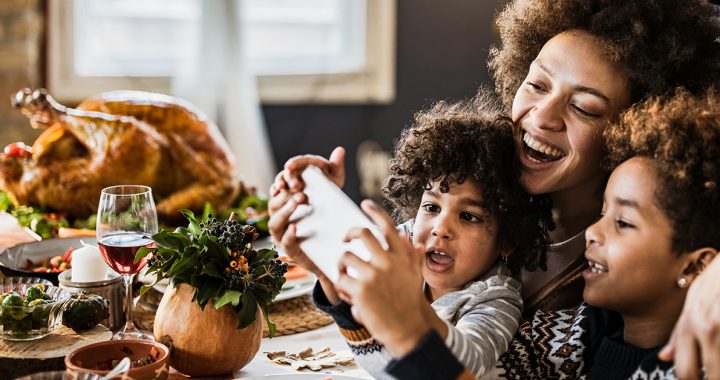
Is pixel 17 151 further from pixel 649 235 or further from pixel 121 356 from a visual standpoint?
pixel 649 235

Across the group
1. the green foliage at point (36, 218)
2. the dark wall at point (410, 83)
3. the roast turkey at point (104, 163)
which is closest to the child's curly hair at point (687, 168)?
the roast turkey at point (104, 163)

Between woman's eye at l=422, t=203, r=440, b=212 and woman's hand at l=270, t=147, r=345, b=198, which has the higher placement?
woman's hand at l=270, t=147, r=345, b=198

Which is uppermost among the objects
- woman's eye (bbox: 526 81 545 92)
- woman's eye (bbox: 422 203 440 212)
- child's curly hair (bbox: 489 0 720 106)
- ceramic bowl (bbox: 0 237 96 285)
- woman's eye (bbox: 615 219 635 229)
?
child's curly hair (bbox: 489 0 720 106)

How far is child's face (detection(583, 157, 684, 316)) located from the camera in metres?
1.31

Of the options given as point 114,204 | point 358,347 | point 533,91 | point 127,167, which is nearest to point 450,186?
point 533,91

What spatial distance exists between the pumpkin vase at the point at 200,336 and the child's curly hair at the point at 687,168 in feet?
2.32

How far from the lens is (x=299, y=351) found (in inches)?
63.5

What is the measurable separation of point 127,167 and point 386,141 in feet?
7.34

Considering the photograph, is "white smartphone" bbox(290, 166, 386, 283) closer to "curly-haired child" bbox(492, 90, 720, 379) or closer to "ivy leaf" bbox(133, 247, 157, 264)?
Result: "ivy leaf" bbox(133, 247, 157, 264)

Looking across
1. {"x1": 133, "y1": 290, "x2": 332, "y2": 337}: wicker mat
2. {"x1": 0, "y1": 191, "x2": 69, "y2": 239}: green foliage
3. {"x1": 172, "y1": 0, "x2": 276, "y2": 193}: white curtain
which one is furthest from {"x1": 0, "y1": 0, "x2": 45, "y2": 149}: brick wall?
{"x1": 133, "y1": 290, "x2": 332, "y2": 337}: wicker mat

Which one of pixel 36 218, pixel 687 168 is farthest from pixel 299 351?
pixel 36 218

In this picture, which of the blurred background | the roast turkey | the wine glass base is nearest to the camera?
the wine glass base

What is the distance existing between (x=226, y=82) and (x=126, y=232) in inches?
107

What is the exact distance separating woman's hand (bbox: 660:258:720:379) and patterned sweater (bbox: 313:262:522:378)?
321 mm
